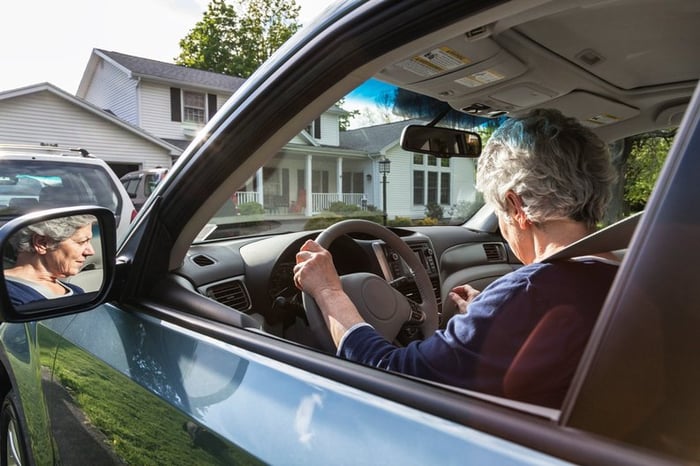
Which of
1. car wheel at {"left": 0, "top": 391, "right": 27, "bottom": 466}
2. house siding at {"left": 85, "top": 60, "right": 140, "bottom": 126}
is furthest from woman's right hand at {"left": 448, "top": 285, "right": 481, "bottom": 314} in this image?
house siding at {"left": 85, "top": 60, "right": 140, "bottom": 126}

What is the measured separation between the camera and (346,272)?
2.63 meters

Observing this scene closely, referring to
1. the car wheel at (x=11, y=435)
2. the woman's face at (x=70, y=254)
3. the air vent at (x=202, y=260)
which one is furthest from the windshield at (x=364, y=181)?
the car wheel at (x=11, y=435)

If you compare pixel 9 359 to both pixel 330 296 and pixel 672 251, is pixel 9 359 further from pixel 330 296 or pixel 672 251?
pixel 672 251

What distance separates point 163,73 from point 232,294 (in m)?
22.9

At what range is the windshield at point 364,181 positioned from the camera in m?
2.27

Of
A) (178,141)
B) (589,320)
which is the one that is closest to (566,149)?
(589,320)

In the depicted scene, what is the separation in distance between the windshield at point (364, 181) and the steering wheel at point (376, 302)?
0.42 m

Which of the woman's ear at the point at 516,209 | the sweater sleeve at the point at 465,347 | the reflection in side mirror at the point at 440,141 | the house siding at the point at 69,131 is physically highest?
the house siding at the point at 69,131

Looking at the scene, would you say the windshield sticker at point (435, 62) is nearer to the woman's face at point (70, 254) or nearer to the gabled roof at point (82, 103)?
the woman's face at point (70, 254)

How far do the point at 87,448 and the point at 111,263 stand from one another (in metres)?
0.57

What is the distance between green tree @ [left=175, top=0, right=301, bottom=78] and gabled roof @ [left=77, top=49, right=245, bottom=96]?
49.8ft

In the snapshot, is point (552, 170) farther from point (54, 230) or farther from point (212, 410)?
point (54, 230)

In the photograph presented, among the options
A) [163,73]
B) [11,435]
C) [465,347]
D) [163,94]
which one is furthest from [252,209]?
[163,73]

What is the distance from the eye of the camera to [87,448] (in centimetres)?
161
